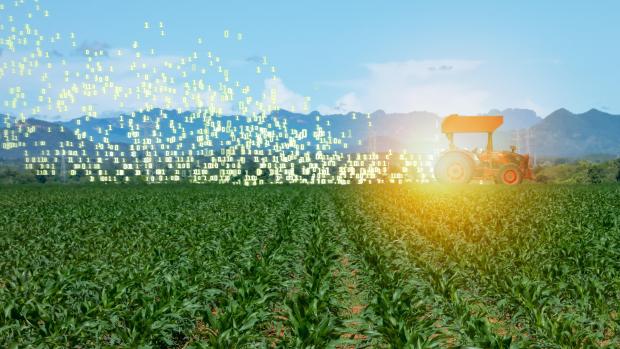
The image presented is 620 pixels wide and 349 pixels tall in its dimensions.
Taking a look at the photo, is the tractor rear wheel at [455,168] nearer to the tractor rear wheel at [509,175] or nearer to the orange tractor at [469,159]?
the orange tractor at [469,159]

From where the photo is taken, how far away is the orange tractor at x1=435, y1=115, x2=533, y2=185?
2842 centimetres

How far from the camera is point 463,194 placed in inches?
1181

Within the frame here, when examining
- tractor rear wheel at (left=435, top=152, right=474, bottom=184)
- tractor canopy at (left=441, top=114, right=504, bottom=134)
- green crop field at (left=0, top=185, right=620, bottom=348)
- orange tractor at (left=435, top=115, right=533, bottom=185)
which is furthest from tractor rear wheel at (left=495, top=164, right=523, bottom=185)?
green crop field at (left=0, top=185, right=620, bottom=348)

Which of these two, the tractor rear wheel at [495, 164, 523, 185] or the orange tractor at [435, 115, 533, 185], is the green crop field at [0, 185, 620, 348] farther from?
the tractor rear wheel at [495, 164, 523, 185]

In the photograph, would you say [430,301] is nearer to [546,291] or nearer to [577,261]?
[546,291]

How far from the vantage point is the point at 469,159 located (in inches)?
1129

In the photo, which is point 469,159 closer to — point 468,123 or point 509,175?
point 468,123

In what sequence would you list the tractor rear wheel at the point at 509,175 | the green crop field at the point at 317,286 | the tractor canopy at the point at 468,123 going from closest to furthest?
the green crop field at the point at 317,286
the tractor canopy at the point at 468,123
the tractor rear wheel at the point at 509,175

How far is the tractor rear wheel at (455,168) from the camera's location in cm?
2839

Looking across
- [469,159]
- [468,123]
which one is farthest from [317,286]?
[468,123]

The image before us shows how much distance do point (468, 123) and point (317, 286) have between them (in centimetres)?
2151

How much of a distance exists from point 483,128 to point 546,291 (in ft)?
70.4

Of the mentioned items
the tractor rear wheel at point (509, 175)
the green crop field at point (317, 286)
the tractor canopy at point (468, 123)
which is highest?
the tractor canopy at point (468, 123)

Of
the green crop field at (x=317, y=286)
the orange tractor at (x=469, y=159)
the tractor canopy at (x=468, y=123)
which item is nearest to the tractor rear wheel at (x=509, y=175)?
the orange tractor at (x=469, y=159)
